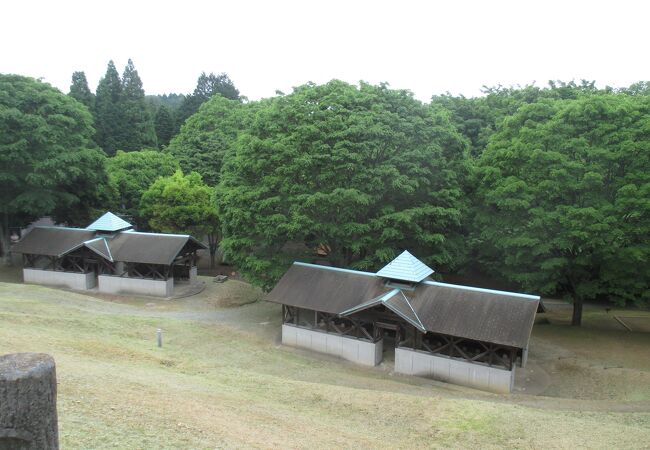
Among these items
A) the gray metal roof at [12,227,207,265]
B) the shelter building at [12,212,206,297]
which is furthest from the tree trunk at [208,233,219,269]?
the gray metal roof at [12,227,207,265]

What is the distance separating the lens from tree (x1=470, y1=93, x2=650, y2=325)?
21750 mm

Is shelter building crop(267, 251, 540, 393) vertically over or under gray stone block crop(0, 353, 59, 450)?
under

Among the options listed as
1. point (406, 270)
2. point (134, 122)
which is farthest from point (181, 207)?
point (134, 122)

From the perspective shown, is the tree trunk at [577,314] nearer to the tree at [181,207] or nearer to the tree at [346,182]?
the tree at [346,182]

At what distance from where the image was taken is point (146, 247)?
30.5 metres

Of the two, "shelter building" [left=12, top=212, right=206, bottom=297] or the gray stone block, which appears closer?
the gray stone block

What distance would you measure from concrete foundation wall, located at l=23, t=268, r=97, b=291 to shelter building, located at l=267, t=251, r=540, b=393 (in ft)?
48.7

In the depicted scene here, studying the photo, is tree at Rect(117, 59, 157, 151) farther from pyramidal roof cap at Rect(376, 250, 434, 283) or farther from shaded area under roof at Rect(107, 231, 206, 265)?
pyramidal roof cap at Rect(376, 250, 434, 283)

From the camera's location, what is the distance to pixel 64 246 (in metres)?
31.4

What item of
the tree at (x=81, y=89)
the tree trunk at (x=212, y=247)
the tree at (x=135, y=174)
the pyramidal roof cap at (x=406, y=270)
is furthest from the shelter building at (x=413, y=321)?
the tree at (x=81, y=89)

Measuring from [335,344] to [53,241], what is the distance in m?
20.6

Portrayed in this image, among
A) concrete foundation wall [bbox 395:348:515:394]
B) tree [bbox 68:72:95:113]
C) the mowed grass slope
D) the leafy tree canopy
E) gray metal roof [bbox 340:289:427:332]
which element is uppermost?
tree [bbox 68:72:95:113]

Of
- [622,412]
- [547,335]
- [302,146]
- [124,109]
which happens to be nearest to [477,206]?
[547,335]

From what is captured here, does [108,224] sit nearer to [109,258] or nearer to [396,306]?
[109,258]
